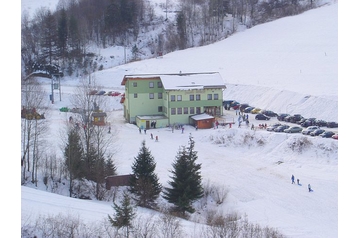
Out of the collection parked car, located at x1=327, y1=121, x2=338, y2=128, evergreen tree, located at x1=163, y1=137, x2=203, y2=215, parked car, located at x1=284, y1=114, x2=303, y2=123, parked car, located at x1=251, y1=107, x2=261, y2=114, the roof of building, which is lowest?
evergreen tree, located at x1=163, y1=137, x2=203, y2=215

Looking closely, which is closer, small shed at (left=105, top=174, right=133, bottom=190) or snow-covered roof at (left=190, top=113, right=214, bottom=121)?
small shed at (left=105, top=174, right=133, bottom=190)

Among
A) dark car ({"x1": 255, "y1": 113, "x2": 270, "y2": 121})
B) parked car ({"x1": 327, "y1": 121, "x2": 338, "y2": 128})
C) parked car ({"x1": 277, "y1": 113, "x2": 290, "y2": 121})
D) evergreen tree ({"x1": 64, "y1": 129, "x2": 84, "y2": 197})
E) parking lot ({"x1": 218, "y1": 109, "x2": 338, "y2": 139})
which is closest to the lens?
evergreen tree ({"x1": 64, "y1": 129, "x2": 84, "y2": 197})

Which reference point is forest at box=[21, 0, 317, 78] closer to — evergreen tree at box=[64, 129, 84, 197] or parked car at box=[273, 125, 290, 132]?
parked car at box=[273, 125, 290, 132]

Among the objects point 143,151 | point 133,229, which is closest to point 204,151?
point 143,151

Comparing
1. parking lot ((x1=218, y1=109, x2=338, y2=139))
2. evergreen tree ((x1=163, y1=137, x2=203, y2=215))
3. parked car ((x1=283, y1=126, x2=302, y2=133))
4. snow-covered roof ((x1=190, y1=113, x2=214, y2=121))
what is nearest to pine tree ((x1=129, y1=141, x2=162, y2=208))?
evergreen tree ((x1=163, y1=137, x2=203, y2=215))

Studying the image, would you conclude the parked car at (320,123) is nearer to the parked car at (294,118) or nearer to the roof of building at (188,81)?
the parked car at (294,118)

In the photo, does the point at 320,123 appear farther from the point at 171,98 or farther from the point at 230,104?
the point at 171,98
